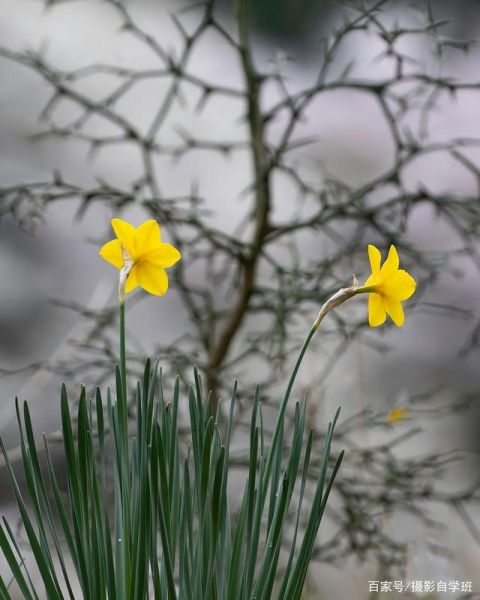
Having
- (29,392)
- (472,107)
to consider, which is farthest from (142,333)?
(472,107)

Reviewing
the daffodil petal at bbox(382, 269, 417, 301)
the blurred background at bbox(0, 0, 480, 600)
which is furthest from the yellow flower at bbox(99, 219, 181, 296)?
the blurred background at bbox(0, 0, 480, 600)

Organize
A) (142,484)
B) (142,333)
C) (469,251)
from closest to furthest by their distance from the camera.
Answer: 1. (142,484)
2. (469,251)
3. (142,333)

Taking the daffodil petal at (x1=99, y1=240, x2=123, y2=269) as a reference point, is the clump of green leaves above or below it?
below

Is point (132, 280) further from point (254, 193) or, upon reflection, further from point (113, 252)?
point (254, 193)

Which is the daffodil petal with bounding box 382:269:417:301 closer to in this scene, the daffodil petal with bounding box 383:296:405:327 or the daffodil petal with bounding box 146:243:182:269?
the daffodil petal with bounding box 383:296:405:327

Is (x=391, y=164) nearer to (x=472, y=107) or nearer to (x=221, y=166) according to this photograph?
(x=472, y=107)

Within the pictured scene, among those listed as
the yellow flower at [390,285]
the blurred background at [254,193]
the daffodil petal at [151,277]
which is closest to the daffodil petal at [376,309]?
the yellow flower at [390,285]
